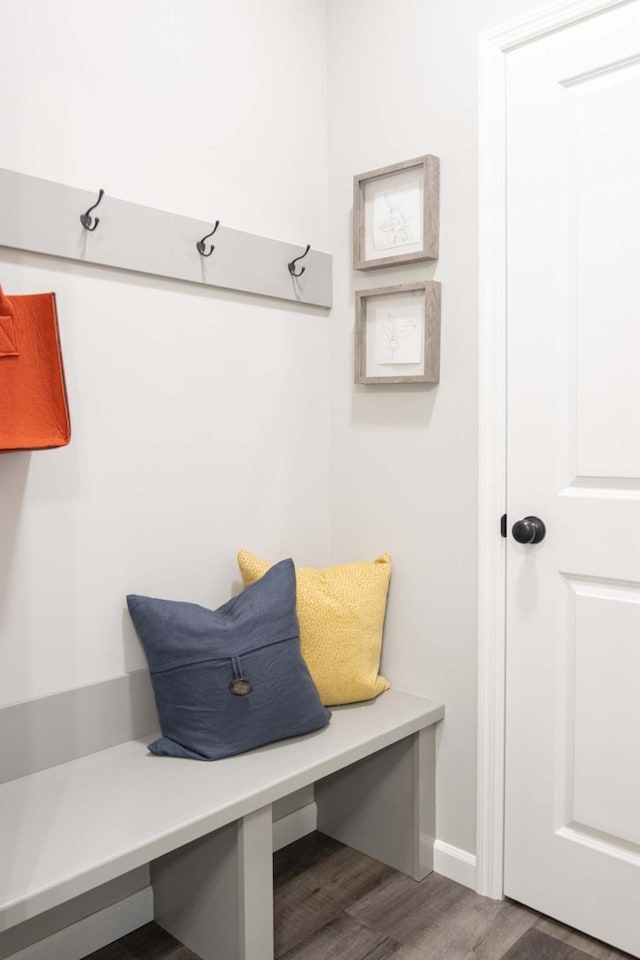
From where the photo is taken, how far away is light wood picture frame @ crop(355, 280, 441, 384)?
1.90 m

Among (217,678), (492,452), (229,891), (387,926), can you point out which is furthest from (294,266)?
(387,926)

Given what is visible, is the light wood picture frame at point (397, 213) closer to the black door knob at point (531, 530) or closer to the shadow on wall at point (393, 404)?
the shadow on wall at point (393, 404)

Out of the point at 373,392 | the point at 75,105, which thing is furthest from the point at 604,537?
the point at 75,105

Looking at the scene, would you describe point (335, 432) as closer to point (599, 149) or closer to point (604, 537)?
point (604, 537)

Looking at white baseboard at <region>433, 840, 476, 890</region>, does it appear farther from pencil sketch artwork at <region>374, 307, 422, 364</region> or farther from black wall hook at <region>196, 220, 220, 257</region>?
black wall hook at <region>196, 220, 220, 257</region>

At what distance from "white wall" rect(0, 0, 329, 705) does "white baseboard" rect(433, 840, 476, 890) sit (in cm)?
81

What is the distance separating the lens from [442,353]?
1917 mm

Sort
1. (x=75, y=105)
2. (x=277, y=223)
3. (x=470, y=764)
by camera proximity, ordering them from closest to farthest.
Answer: (x=75, y=105) < (x=470, y=764) < (x=277, y=223)

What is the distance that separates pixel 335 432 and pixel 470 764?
3.07ft

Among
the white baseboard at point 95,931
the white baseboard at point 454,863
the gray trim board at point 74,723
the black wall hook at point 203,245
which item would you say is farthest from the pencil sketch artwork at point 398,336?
the white baseboard at point 95,931

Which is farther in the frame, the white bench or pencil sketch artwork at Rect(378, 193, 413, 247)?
pencil sketch artwork at Rect(378, 193, 413, 247)

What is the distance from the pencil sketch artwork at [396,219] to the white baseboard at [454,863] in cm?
151

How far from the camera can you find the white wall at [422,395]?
186 cm

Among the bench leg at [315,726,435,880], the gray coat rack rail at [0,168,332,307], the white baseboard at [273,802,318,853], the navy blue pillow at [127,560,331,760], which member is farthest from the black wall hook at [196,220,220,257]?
the white baseboard at [273,802,318,853]
